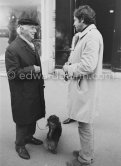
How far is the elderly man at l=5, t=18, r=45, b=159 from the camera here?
2357 millimetres

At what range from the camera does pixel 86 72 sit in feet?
6.94

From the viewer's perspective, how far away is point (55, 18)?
6.79 m

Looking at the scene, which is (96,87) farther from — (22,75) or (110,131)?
(110,131)

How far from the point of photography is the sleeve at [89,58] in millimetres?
2043

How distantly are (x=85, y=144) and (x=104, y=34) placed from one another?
211 inches

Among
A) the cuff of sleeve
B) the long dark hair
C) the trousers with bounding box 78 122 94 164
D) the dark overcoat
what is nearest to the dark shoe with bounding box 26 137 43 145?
the dark overcoat

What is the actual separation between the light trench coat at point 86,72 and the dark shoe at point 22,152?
82 centimetres

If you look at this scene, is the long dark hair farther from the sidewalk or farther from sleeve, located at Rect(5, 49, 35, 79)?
the sidewalk

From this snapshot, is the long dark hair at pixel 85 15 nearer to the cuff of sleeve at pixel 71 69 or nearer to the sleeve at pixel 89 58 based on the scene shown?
the sleeve at pixel 89 58

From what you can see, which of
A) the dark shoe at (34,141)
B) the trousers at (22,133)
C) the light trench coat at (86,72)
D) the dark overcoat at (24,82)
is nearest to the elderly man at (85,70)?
the light trench coat at (86,72)

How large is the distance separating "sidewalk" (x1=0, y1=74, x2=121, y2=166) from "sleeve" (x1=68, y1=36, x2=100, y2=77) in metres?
1.17

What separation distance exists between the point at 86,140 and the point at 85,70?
79 centimetres

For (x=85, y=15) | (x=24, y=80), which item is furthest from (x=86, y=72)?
(x=24, y=80)

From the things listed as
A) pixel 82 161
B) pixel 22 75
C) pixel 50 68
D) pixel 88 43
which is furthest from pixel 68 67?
pixel 50 68
